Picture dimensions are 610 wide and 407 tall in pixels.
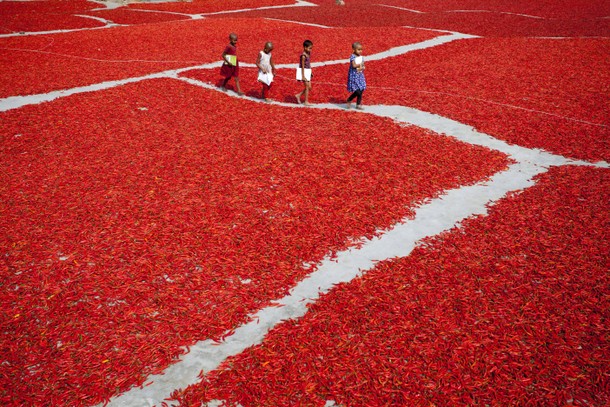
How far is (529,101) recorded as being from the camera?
532 inches

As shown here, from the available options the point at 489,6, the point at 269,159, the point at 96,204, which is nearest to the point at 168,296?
the point at 96,204

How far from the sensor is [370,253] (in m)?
6.66

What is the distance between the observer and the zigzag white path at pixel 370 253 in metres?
4.61

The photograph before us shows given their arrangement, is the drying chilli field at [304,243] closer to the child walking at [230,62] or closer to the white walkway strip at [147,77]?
the white walkway strip at [147,77]

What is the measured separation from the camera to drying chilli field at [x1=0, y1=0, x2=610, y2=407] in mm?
4562

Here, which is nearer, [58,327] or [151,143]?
[58,327]

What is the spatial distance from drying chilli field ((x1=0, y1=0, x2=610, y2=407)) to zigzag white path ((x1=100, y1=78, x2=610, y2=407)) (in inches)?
1.6

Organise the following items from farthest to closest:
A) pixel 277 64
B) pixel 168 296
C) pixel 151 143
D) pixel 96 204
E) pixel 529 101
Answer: pixel 277 64 → pixel 529 101 → pixel 151 143 → pixel 96 204 → pixel 168 296

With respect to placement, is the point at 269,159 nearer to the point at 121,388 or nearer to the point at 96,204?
the point at 96,204

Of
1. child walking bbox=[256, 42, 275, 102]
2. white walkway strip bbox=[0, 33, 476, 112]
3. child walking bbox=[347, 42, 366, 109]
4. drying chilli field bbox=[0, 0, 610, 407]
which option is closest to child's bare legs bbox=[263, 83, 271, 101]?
child walking bbox=[256, 42, 275, 102]

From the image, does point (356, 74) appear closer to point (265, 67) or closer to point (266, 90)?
point (265, 67)

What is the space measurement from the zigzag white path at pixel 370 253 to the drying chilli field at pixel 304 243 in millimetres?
40

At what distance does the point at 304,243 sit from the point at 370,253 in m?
1.06

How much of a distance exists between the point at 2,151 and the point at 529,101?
14.9m
